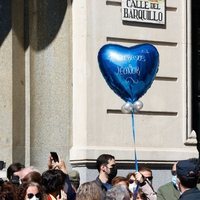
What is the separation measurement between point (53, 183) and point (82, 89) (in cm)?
428

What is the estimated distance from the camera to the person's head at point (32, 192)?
934 cm

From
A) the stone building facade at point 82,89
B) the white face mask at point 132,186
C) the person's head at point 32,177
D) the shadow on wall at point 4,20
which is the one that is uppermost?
the shadow on wall at point 4,20

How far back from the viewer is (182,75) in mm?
15203

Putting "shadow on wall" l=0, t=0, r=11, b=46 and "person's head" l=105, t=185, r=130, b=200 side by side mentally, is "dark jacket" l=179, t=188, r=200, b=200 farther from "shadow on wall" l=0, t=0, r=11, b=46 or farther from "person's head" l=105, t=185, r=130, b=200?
"shadow on wall" l=0, t=0, r=11, b=46

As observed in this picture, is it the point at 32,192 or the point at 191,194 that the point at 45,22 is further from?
the point at 191,194

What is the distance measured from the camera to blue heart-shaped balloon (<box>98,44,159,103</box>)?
12.6 metres

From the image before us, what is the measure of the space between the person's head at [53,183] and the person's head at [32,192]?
0.78 meters

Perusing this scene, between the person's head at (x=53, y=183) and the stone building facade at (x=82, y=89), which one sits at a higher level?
the stone building facade at (x=82, y=89)

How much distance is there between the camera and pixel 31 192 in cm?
936

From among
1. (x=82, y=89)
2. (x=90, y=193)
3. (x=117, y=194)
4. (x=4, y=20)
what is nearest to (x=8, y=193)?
(x=90, y=193)

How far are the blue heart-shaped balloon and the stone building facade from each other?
5.35 feet

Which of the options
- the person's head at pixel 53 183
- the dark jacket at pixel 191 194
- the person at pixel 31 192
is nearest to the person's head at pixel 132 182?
the person's head at pixel 53 183

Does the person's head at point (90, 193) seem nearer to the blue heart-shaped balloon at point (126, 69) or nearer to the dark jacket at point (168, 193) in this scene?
the dark jacket at point (168, 193)

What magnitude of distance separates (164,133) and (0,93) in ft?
8.25
